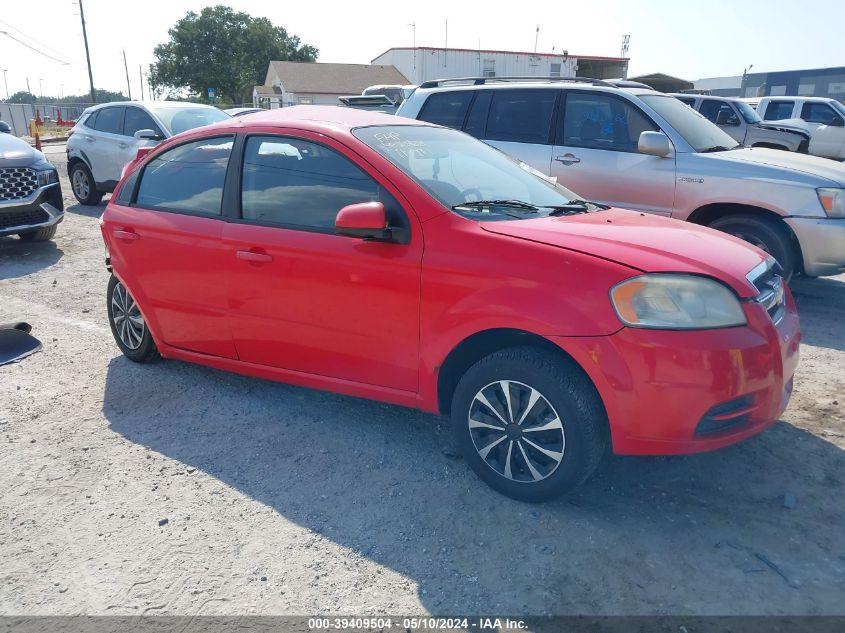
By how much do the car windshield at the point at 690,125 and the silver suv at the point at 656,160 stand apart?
2 centimetres

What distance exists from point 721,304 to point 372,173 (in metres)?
1.79

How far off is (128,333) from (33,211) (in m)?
4.67

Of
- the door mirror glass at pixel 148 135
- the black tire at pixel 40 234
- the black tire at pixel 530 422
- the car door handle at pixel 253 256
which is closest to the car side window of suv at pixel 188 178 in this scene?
the car door handle at pixel 253 256

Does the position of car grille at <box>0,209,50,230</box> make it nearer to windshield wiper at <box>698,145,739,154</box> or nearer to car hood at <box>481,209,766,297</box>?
car hood at <box>481,209,766,297</box>

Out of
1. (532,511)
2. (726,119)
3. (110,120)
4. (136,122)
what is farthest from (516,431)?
(726,119)

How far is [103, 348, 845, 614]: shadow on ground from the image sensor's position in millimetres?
2639

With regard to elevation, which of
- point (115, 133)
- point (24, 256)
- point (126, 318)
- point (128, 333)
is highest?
point (115, 133)

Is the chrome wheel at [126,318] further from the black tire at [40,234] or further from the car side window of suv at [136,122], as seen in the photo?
the car side window of suv at [136,122]

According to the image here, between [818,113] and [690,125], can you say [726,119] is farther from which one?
[690,125]

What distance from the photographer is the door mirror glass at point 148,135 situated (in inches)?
395

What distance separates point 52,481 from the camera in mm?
3457

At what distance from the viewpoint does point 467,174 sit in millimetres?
3904

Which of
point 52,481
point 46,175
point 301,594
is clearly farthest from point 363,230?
point 46,175

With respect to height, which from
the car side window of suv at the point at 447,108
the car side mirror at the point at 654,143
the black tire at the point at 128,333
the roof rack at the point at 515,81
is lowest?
the black tire at the point at 128,333
